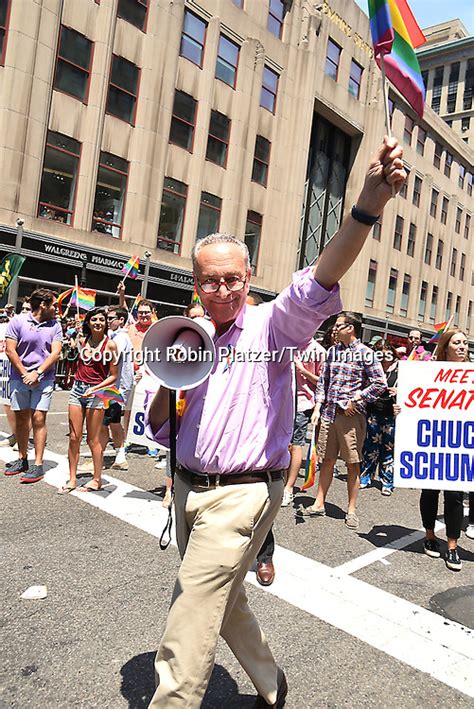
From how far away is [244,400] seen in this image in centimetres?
210

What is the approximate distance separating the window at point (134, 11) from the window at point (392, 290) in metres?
21.9

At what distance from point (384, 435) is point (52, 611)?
5.28m

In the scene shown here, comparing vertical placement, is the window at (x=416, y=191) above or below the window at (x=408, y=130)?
below

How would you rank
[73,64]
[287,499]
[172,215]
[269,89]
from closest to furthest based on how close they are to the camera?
[287,499] < [73,64] < [172,215] < [269,89]

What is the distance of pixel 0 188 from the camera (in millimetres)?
16781

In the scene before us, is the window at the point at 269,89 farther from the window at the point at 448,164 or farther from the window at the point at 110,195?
the window at the point at 448,164

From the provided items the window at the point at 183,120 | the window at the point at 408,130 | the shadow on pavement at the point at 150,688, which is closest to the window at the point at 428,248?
the window at the point at 408,130

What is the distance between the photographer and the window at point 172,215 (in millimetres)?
21750

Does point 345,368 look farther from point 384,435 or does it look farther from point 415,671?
point 415,671

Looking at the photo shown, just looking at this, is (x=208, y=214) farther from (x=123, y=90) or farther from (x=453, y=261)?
(x=453, y=261)

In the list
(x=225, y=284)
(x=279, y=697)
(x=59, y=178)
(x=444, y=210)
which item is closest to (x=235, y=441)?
(x=225, y=284)

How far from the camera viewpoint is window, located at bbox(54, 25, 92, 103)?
18.2 metres

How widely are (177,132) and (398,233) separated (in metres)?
20.1

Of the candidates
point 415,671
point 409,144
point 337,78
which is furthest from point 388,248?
point 415,671
